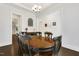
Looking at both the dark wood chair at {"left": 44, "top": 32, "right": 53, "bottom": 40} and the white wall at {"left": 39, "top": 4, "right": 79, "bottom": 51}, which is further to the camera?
the dark wood chair at {"left": 44, "top": 32, "right": 53, "bottom": 40}

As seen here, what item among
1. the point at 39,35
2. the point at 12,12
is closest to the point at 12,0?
the point at 12,12

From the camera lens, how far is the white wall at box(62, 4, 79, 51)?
1.67 metres

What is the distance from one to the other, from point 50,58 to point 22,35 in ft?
2.12

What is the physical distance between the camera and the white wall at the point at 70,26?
5.49 ft

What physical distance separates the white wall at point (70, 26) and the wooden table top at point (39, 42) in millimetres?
248

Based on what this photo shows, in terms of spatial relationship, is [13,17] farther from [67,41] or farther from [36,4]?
[67,41]

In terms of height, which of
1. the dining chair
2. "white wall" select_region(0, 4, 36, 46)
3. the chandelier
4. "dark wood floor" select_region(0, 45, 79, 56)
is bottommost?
"dark wood floor" select_region(0, 45, 79, 56)

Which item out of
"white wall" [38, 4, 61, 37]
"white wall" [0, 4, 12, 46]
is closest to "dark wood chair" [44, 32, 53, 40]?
"white wall" [38, 4, 61, 37]

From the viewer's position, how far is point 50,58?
174cm

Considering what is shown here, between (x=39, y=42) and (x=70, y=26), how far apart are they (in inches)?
24.2

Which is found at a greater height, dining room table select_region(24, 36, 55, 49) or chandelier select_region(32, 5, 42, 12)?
chandelier select_region(32, 5, 42, 12)

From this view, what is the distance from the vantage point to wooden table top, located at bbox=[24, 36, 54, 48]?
1.73m

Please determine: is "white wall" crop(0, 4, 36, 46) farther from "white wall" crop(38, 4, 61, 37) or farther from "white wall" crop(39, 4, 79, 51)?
"white wall" crop(39, 4, 79, 51)

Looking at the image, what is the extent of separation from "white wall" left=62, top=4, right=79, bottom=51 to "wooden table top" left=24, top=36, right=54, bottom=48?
0.81 ft
